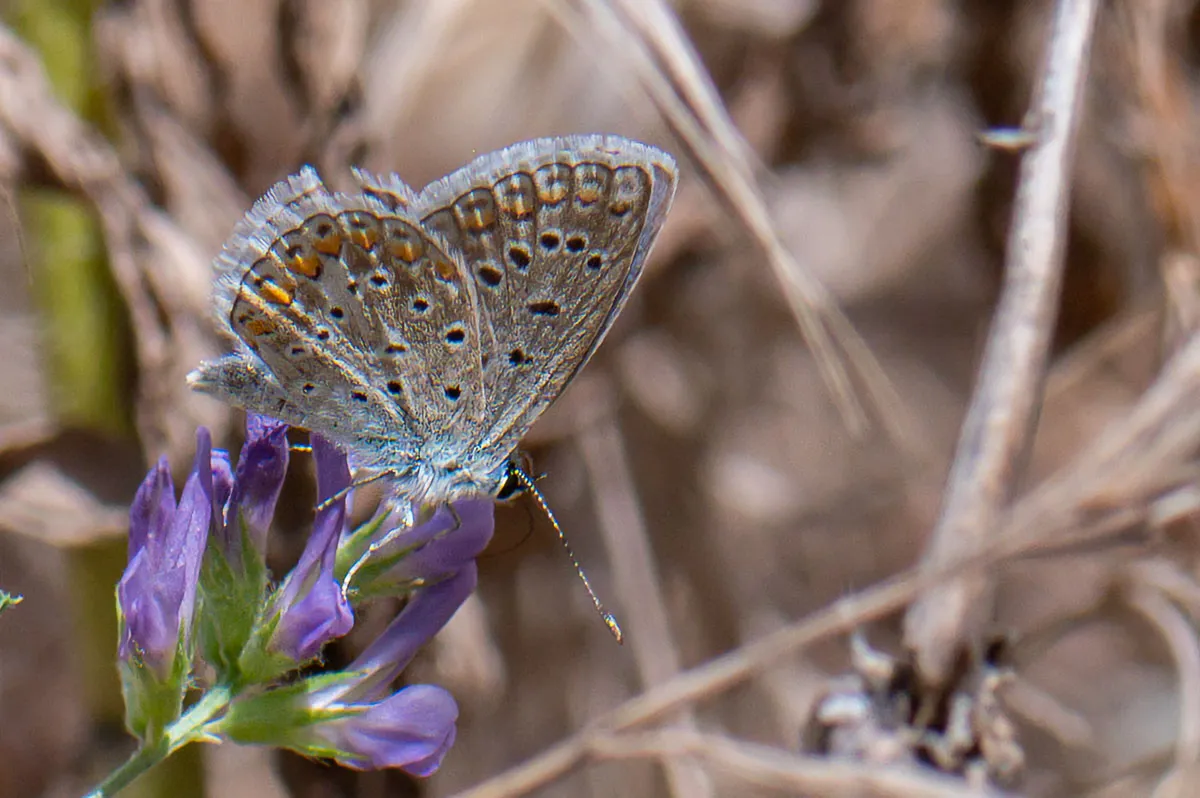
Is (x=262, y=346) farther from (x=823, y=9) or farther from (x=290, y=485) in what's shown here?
(x=823, y=9)

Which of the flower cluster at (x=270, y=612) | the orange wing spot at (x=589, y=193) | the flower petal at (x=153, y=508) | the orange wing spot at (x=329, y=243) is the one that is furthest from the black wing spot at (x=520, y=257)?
the flower petal at (x=153, y=508)

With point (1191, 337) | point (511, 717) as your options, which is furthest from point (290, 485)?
point (1191, 337)

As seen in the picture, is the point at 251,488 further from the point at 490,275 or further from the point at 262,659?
the point at 490,275

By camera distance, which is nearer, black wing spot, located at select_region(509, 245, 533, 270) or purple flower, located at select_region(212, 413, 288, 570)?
purple flower, located at select_region(212, 413, 288, 570)

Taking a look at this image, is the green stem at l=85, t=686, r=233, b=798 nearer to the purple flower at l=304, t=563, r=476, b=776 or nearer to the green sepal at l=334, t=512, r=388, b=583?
the purple flower at l=304, t=563, r=476, b=776

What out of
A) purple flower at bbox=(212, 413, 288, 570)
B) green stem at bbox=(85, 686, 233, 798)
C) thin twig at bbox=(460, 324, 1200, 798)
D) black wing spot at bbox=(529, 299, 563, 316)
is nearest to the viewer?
green stem at bbox=(85, 686, 233, 798)

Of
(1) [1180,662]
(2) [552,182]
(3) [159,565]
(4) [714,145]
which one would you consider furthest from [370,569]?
(1) [1180,662]

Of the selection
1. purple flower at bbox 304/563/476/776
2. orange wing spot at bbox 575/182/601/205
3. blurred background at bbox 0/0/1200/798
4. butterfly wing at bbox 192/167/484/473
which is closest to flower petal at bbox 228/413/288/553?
butterfly wing at bbox 192/167/484/473
